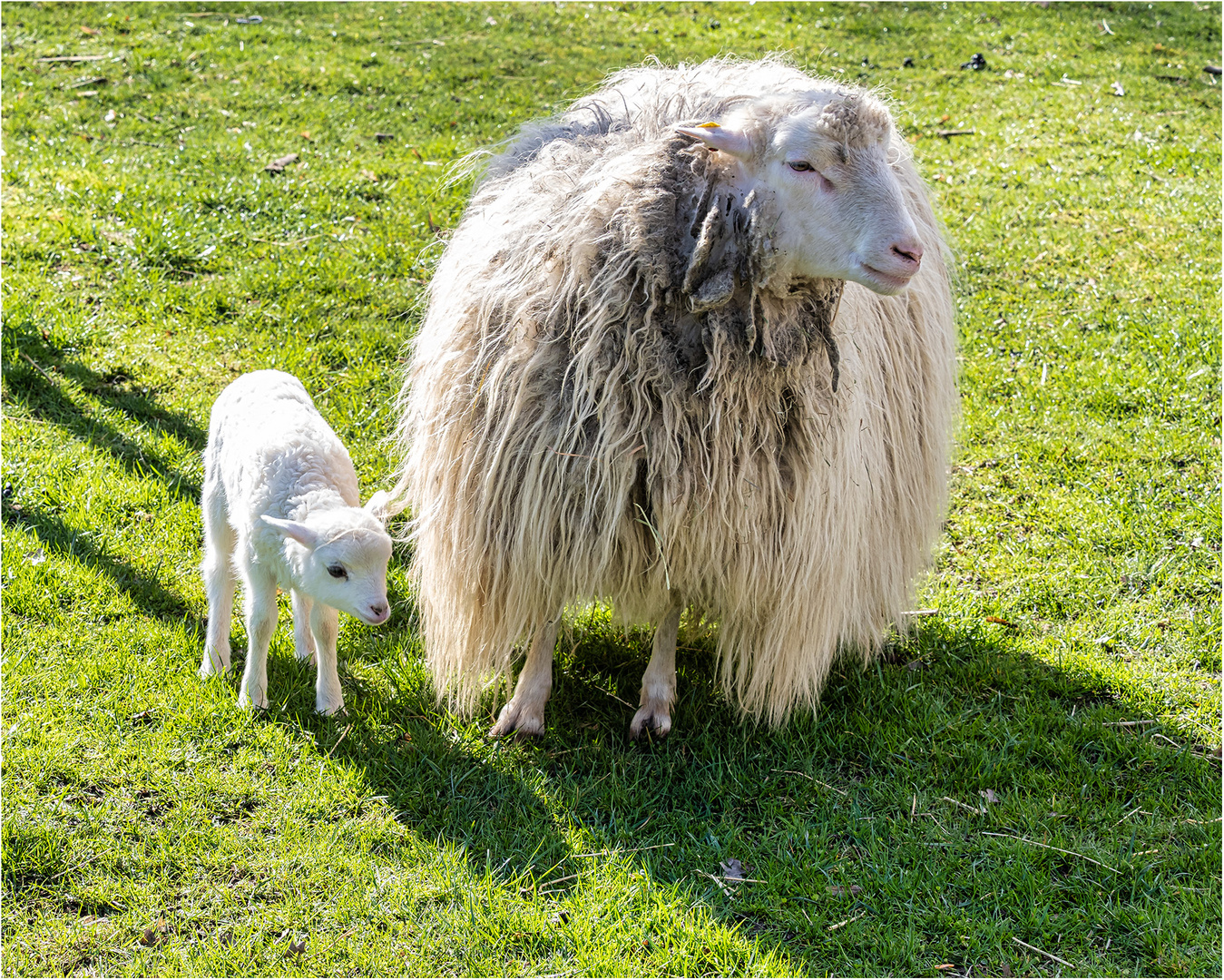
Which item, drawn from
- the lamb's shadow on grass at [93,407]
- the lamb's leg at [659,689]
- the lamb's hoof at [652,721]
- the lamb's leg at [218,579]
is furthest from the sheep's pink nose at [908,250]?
the lamb's shadow on grass at [93,407]

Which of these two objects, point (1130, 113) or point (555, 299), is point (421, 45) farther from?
point (555, 299)

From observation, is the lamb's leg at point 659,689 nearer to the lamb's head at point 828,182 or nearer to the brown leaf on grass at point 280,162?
the lamb's head at point 828,182

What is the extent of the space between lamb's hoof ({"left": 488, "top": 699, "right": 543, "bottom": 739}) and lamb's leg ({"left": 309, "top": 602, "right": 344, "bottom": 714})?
0.53m

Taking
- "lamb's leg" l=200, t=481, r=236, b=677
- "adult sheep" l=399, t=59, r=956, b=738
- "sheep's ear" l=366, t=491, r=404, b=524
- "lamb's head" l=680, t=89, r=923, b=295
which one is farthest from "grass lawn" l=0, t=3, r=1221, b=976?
"lamb's head" l=680, t=89, r=923, b=295

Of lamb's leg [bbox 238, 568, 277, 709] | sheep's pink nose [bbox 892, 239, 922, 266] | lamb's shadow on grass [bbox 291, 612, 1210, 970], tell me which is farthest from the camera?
lamb's leg [bbox 238, 568, 277, 709]

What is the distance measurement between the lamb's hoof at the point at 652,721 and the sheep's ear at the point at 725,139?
184 centimetres

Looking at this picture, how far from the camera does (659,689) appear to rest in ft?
12.1

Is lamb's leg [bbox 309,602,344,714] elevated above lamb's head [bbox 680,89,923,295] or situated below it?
below

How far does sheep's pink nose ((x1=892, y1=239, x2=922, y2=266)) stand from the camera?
106 inches

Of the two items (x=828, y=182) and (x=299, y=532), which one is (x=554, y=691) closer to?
(x=299, y=532)

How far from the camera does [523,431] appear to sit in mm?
3180

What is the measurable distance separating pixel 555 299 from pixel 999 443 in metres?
3.19

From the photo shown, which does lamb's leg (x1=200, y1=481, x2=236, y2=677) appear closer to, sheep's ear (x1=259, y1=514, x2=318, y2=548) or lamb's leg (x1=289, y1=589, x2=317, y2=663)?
lamb's leg (x1=289, y1=589, x2=317, y2=663)

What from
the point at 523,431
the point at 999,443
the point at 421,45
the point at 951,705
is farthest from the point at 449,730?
the point at 421,45
